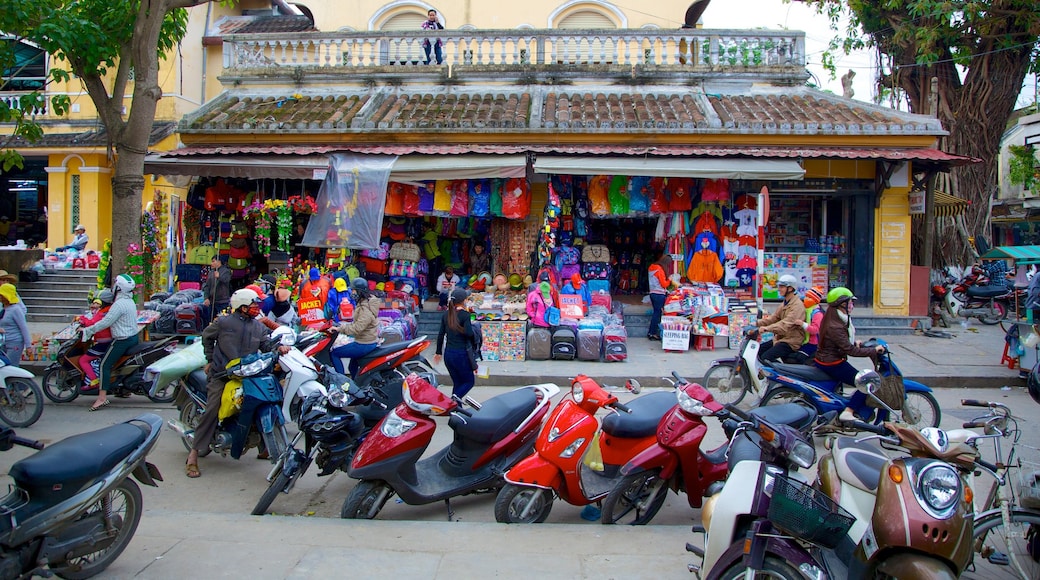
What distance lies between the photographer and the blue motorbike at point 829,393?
696 centimetres

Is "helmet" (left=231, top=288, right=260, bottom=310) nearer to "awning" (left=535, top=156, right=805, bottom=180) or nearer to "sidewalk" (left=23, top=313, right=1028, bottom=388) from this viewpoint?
"sidewalk" (left=23, top=313, right=1028, bottom=388)

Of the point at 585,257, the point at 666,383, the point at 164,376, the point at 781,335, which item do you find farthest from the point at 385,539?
the point at 585,257

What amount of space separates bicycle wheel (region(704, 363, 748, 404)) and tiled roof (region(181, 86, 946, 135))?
16.0ft

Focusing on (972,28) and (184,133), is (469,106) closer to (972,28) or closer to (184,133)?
(184,133)

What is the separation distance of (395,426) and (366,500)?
0.60 m

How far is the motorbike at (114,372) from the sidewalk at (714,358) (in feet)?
7.20

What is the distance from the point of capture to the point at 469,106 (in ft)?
42.8

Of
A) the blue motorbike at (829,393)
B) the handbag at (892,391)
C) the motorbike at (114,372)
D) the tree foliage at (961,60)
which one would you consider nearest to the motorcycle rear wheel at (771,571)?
the blue motorbike at (829,393)

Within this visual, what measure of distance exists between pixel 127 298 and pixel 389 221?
17.6ft

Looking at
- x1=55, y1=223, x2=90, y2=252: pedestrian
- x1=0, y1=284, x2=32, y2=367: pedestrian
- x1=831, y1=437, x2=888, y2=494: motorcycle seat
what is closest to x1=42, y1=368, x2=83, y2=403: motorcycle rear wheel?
x1=0, y1=284, x2=32, y2=367: pedestrian

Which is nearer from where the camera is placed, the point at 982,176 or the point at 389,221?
the point at 389,221

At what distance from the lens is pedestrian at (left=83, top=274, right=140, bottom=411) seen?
A: 8.08 m

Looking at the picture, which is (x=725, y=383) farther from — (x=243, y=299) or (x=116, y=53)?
(x=116, y=53)

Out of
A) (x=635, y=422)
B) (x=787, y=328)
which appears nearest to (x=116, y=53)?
(x=635, y=422)
